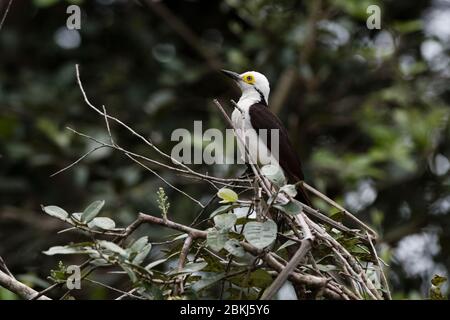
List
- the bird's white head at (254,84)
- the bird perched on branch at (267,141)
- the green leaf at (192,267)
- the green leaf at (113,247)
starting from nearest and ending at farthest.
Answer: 1. the green leaf at (113,247)
2. the green leaf at (192,267)
3. the bird perched on branch at (267,141)
4. the bird's white head at (254,84)

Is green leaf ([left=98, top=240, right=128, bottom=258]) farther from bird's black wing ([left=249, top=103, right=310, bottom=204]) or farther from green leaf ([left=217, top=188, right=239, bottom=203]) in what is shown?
bird's black wing ([left=249, top=103, right=310, bottom=204])

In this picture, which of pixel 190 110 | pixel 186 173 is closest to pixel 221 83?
pixel 190 110

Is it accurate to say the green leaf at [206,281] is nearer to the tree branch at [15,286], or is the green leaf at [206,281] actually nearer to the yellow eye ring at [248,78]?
the tree branch at [15,286]

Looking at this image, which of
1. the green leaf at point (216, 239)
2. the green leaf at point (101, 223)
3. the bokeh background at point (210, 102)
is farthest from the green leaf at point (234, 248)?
the bokeh background at point (210, 102)

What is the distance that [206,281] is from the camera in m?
2.59

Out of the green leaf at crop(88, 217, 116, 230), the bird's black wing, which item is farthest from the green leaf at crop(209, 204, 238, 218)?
the bird's black wing

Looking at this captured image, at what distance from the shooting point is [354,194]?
671 cm

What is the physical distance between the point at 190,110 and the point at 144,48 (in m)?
0.69

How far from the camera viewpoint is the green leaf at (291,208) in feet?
8.49

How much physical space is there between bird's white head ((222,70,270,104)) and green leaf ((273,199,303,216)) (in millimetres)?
2714

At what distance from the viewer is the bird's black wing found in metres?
4.68

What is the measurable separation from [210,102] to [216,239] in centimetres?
424

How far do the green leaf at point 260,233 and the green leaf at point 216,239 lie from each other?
7 centimetres

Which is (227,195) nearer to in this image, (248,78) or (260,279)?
(260,279)
